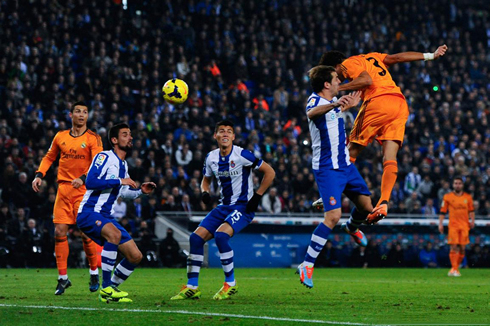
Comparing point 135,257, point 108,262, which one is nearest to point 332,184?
point 135,257

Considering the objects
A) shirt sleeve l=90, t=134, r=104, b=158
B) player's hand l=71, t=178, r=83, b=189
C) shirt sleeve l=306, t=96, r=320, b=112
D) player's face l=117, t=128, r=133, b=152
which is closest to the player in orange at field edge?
shirt sleeve l=306, t=96, r=320, b=112

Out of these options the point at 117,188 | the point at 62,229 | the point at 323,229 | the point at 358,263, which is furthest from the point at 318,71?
the point at 358,263

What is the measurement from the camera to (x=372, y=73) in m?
11.1

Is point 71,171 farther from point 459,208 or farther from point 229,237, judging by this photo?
point 459,208

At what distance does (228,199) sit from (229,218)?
1.06 feet

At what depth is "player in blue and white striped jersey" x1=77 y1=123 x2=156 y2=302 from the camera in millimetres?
9867

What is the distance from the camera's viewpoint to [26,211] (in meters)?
20.0

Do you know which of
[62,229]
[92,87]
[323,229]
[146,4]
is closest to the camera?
[323,229]

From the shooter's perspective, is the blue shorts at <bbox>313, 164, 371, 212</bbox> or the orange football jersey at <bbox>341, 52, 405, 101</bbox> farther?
the orange football jersey at <bbox>341, 52, 405, 101</bbox>

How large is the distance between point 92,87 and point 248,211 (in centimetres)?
1312

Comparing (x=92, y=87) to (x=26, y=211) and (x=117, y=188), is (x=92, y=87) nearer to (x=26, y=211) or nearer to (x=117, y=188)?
(x=26, y=211)

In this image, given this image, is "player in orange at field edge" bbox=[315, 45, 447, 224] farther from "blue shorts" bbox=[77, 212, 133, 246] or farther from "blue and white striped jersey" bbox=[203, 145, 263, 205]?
"blue shorts" bbox=[77, 212, 133, 246]

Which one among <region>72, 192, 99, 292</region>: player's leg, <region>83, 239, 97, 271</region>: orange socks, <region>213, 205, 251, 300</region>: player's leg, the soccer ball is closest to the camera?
<region>213, 205, 251, 300</region>: player's leg

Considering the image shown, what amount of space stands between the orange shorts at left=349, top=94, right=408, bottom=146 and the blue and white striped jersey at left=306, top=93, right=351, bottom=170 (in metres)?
1.07
